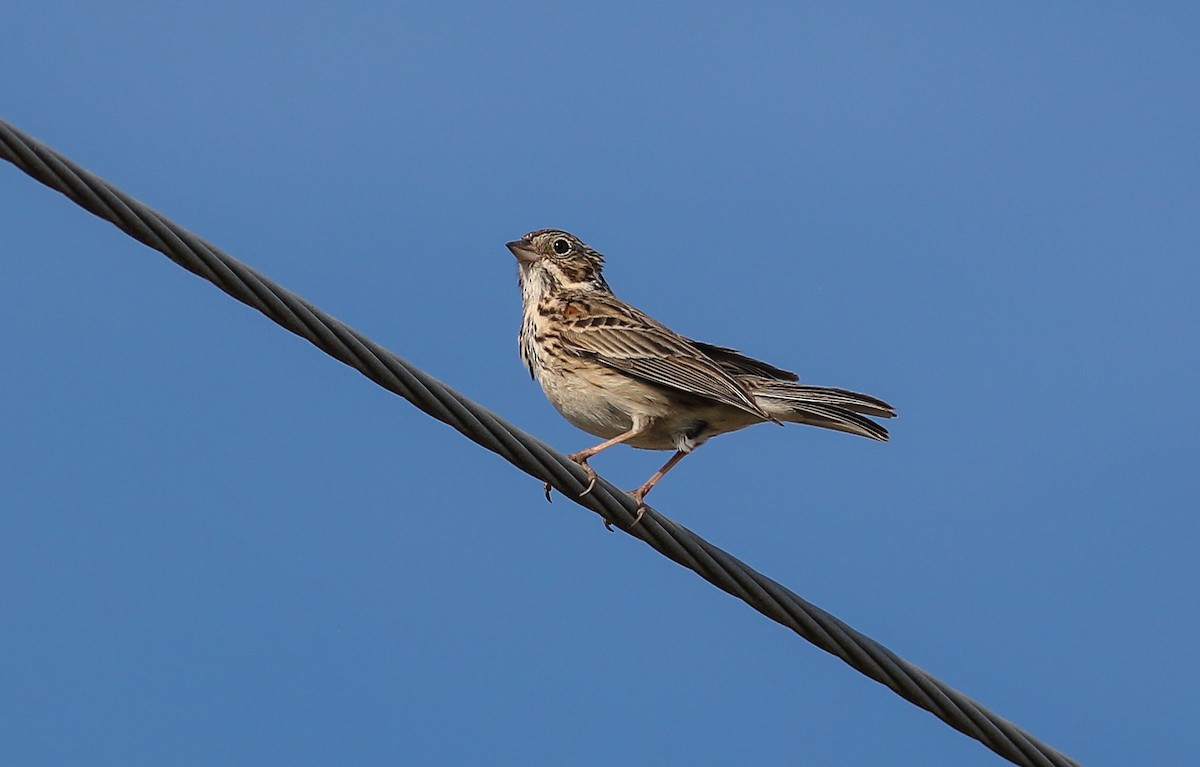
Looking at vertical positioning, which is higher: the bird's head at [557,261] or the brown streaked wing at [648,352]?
the bird's head at [557,261]

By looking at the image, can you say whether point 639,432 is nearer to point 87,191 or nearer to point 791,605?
point 791,605

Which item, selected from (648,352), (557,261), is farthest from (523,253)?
(648,352)

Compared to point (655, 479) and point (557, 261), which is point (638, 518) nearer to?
point (655, 479)

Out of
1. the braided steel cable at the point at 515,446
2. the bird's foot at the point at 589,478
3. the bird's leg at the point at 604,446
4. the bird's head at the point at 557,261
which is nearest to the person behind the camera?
the braided steel cable at the point at 515,446

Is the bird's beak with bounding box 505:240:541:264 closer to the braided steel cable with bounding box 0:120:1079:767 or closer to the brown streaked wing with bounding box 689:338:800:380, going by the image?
the brown streaked wing with bounding box 689:338:800:380

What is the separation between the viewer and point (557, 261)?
12266mm

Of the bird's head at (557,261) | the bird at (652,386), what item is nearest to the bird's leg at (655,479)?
the bird at (652,386)

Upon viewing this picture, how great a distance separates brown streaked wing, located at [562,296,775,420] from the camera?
33.0ft

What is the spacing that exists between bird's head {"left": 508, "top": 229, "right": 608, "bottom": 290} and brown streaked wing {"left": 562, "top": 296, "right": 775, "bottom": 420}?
2.42 feet

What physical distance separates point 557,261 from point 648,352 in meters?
1.89

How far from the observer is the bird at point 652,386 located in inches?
390

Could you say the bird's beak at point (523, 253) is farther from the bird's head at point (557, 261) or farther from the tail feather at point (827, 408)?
the tail feather at point (827, 408)

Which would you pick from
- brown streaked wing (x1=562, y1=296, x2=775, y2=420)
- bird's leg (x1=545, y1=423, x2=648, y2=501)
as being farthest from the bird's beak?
bird's leg (x1=545, y1=423, x2=648, y2=501)

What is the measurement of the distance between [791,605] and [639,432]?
3.15 metres
